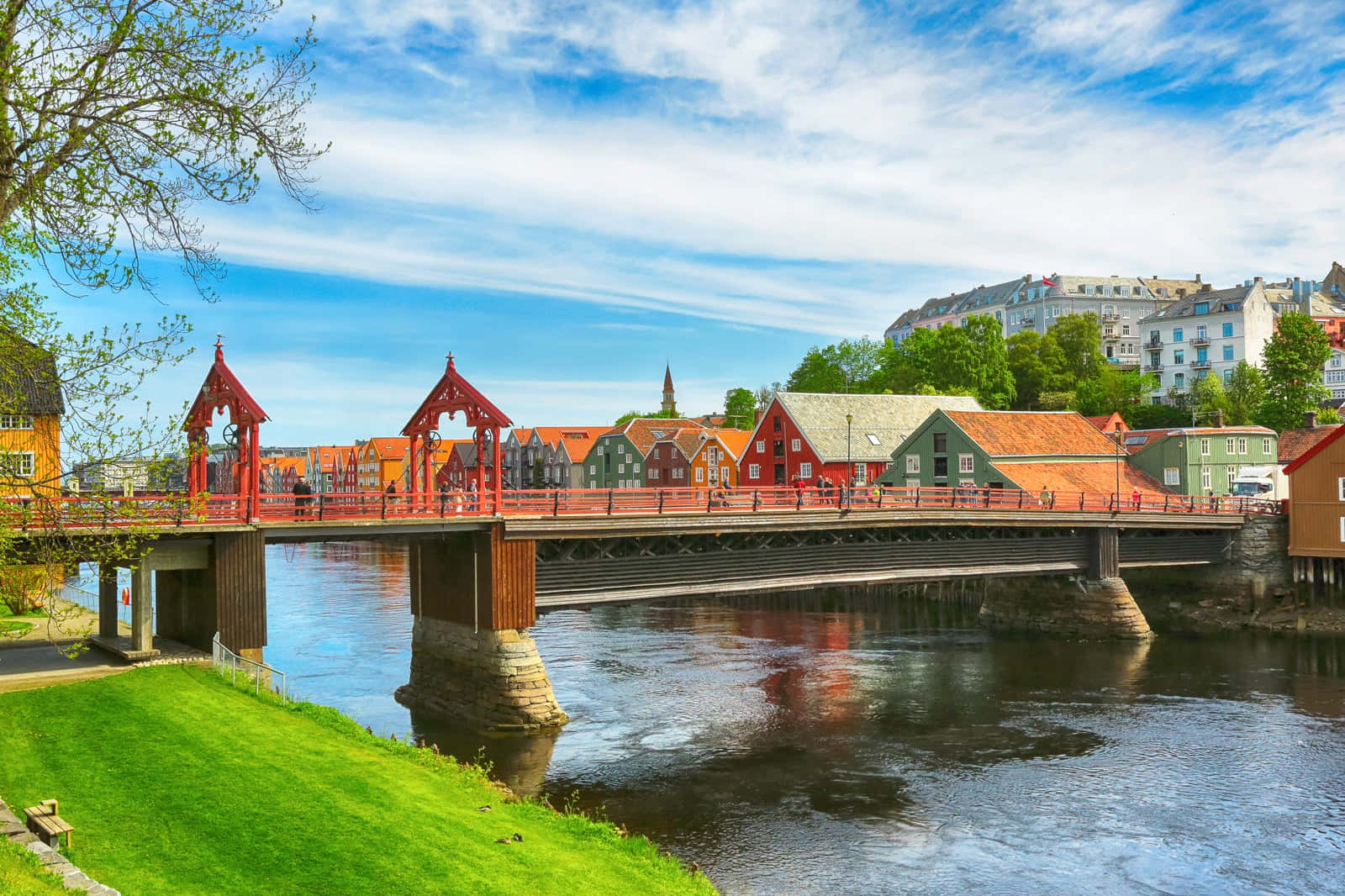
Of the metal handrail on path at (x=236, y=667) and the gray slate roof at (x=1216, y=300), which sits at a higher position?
the gray slate roof at (x=1216, y=300)

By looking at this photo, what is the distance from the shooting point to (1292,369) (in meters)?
89.0

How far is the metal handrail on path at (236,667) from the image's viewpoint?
85.3 ft

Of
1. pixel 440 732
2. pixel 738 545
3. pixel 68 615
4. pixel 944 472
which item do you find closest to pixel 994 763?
pixel 738 545

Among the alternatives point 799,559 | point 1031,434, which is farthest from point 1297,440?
point 799,559

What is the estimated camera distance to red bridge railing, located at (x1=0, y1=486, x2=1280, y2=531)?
1867 cm

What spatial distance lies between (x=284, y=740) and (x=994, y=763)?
62.6 feet

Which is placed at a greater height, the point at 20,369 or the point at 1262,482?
the point at 20,369

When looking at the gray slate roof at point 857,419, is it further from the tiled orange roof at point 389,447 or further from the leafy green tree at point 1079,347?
the tiled orange roof at point 389,447

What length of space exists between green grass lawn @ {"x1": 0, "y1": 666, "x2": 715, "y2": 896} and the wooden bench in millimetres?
482

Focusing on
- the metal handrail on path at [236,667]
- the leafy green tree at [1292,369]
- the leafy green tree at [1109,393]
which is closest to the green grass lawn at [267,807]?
the metal handrail on path at [236,667]

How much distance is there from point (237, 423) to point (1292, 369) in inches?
3397

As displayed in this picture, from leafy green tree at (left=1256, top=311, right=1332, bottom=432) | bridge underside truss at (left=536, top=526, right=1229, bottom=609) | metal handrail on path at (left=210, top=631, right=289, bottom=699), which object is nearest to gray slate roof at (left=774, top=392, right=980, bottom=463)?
bridge underside truss at (left=536, top=526, right=1229, bottom=609)

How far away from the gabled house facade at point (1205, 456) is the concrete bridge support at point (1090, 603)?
19.3 metres

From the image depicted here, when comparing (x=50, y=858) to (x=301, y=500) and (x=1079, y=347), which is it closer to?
(x=301, y=500)
